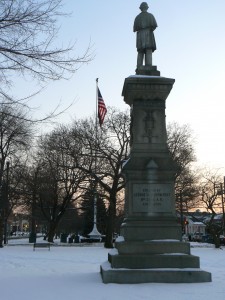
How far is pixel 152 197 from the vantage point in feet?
36.8

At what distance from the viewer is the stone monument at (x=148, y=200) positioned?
32.8ft

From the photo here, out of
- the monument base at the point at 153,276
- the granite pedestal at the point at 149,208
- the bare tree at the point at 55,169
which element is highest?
the bare tree at the point at 55,169

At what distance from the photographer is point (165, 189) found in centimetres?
1125

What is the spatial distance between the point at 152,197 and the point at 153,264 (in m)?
1.81

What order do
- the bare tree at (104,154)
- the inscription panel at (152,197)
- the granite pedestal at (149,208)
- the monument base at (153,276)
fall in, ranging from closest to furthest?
the monument base at (153,276) → the granite pedestal at (149,208) → the inscription panel at (152,197) → the bare tree at (104,154)

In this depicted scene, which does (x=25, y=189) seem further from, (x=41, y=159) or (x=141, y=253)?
(x=141, y=253)

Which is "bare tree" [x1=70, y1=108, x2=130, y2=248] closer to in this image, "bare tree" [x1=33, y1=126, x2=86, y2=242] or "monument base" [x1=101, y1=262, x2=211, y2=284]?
"bare tree" [x1=33, y1=126, x2=86, y2=242]

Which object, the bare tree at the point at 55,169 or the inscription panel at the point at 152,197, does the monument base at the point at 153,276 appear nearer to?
the inscription panel at the point at 152,197

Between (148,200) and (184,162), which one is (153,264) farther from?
(184,162)

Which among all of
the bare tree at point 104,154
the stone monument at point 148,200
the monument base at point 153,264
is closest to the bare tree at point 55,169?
the bare tree at point 104,154

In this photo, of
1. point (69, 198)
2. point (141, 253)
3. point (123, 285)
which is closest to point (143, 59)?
point (141, 253)

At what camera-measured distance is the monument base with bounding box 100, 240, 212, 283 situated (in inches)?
387

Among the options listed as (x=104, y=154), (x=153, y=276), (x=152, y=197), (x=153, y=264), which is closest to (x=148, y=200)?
(x=152, y=197)

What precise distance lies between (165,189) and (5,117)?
182 inches
